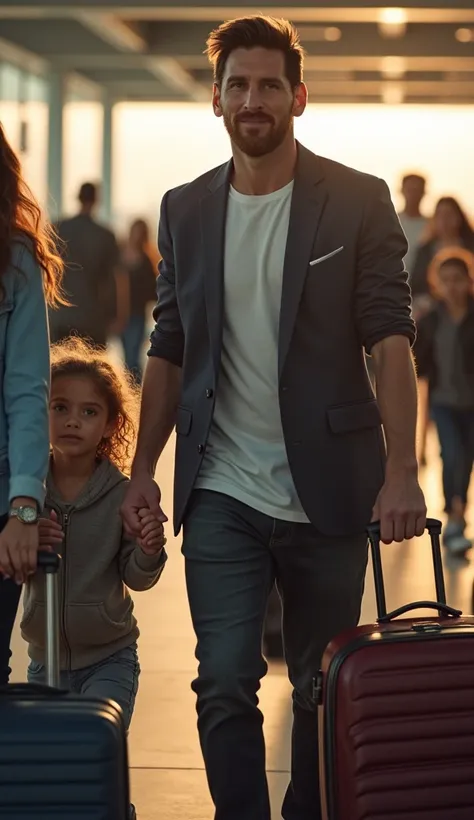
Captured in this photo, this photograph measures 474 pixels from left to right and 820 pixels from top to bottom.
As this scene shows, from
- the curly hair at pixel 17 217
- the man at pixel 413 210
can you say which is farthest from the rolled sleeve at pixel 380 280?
the man at pixel 413 210

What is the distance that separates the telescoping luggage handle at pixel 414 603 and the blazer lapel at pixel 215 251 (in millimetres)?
539

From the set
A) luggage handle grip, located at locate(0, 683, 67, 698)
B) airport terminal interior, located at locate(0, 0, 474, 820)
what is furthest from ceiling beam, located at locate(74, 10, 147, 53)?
luggage handle grip, located at locate(0, 683, 67, 698)

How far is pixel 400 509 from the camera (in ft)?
11.3

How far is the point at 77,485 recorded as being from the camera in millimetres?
3932

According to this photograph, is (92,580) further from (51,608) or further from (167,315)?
(51,608)

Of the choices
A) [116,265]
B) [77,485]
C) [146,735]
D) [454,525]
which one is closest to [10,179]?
[77,485]

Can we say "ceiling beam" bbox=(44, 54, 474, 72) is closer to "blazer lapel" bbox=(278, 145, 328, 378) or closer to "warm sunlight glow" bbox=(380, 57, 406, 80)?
"warm sunlight glow" bbox=(380, 57, 406, 80)

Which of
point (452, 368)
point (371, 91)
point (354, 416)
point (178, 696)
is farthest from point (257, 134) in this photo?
point (371, 91)

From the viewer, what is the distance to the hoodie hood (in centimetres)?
387

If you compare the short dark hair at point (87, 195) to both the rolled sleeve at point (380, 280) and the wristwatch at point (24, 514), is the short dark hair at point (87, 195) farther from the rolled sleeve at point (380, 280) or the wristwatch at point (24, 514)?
the wristwatch at point (24, 514)

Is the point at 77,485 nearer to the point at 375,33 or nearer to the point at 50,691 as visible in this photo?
the point at 50,691

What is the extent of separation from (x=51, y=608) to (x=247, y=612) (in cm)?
64

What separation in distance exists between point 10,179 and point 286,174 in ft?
2.34

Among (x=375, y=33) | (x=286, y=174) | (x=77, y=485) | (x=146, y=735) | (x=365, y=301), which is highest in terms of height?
(x=375, y=33)
